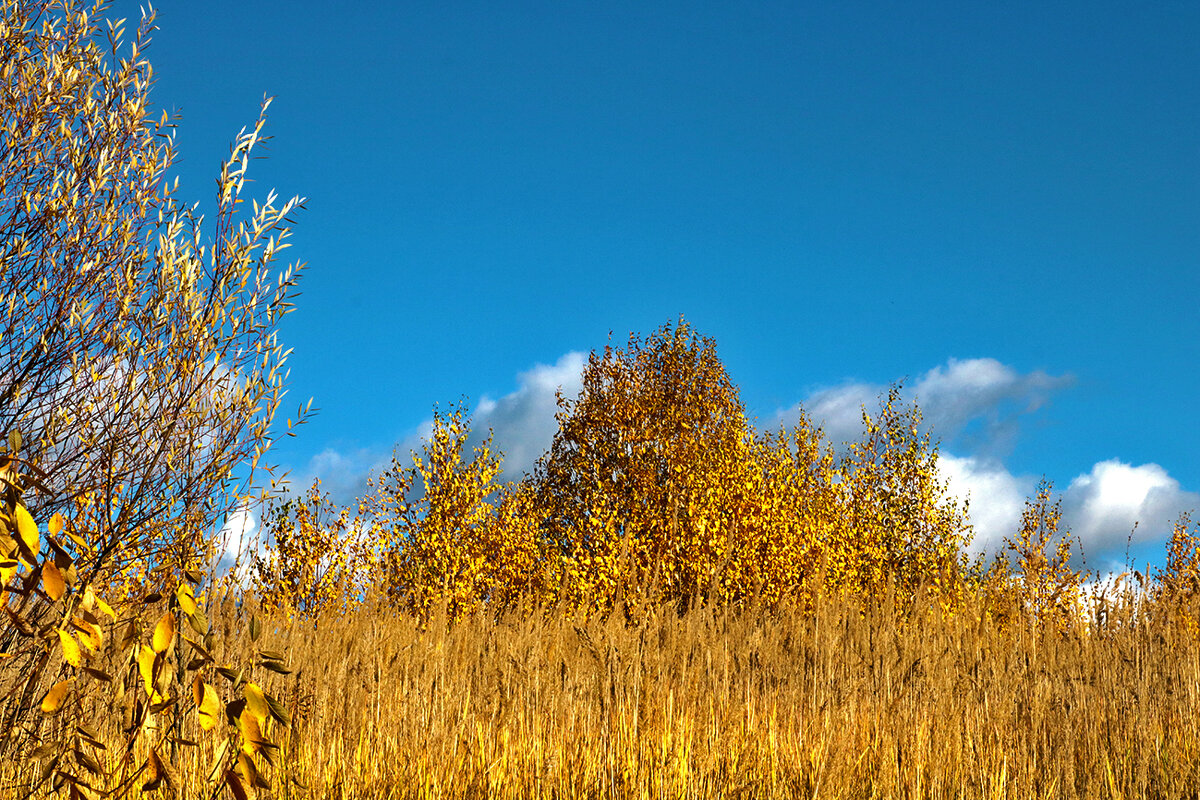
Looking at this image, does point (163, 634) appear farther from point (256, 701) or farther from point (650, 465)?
point (650, 465)

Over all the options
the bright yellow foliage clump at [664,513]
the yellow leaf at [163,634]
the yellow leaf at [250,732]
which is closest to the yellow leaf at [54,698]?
the yellow leaf at [163,634]

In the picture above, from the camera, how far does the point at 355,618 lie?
279 inches

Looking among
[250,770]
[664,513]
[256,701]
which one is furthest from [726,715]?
[664,513]

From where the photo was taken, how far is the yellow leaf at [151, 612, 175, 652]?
1721 mm

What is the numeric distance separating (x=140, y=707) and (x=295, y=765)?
2348 mm

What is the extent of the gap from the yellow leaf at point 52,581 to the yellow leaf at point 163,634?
0.22m

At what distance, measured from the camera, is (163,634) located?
1.74 metres

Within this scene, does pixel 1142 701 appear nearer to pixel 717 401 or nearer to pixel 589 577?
pixel 589 577

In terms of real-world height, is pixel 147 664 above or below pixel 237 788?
above

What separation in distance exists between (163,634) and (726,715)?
416 centimetres

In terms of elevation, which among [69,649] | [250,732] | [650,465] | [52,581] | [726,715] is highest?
[650,465]

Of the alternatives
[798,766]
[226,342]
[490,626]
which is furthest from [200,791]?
[490,626]

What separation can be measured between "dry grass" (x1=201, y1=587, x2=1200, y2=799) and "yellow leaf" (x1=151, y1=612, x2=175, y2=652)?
1.94 meters

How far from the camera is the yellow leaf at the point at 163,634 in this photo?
67.7 inches
